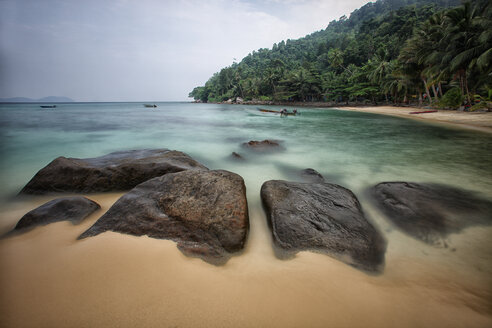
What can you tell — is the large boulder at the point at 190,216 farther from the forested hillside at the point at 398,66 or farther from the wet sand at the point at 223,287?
the forested hillside at the point at 398,66

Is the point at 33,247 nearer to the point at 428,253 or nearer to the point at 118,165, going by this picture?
the point at 118,165

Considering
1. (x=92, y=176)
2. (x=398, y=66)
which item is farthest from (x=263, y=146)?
(x=398, y=66)

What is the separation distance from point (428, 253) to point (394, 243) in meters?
0.36

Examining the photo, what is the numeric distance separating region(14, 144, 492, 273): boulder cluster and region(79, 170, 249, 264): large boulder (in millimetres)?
12

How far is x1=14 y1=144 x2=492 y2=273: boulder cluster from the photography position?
8.07ft

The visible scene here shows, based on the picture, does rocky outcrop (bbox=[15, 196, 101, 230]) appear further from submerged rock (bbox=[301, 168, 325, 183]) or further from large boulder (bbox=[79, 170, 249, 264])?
submerged rock (bbox=[301, 168, 325, 183])

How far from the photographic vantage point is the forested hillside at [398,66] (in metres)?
19.6

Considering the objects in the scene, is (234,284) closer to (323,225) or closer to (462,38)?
(323,225)

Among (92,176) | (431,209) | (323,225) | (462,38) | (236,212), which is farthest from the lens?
(462,38)

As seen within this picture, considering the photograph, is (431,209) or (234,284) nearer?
(234,284)

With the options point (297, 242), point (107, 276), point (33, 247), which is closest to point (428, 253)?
point (297, 242)

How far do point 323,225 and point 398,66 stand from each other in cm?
4100

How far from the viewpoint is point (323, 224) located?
9.19 ft

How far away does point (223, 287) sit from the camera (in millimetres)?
1790
